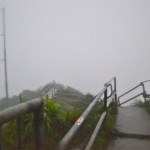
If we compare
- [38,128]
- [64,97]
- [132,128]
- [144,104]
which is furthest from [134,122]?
[64,97]

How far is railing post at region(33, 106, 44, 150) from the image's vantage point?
59.4 inches

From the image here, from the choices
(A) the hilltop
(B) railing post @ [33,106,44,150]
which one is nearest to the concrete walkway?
(A) the hilltop

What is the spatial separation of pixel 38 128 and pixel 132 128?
4.56 meters

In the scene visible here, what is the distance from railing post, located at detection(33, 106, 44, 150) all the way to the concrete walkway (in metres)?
3.36

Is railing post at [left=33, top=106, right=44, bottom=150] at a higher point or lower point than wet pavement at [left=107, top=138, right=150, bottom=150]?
higher

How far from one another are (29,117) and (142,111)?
13.3 feet

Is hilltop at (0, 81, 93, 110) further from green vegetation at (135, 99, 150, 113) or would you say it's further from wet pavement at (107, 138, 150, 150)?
green vegetation at (135, 99, 150, 113)

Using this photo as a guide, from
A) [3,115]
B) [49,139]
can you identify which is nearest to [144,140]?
[49,139]

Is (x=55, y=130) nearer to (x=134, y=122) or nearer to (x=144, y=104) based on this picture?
(x=134, y=122)

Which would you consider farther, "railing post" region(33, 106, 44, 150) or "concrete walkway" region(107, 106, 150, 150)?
"concrete walkway" region(107, 106, 150, 150)

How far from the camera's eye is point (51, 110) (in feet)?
17.0

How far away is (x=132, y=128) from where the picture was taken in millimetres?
5797

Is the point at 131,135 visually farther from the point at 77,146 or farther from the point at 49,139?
the point at 49,139

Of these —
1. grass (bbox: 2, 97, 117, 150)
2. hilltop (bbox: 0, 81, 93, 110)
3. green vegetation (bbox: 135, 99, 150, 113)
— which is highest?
grass (bbox: 2, 97, 117, 150)
